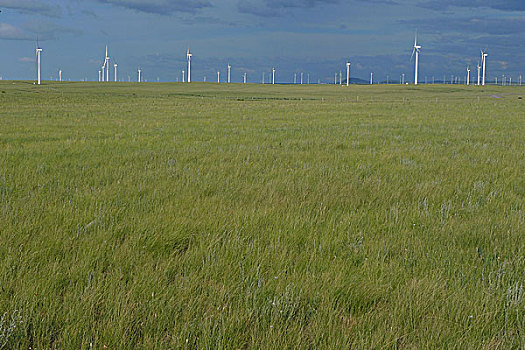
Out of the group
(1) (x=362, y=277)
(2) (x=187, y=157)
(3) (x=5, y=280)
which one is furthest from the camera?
(2) (x=187, y=157)

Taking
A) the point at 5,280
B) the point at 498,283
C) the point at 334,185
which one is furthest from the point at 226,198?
the point at 498,283

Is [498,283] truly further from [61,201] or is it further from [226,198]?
[61,201]

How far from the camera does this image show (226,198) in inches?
309

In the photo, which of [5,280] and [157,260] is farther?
[157,260]

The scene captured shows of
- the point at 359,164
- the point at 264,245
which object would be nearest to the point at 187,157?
the point at 359,164

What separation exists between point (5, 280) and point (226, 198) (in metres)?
4.18

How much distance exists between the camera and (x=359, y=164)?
38.1ft

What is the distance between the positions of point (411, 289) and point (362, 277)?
50 centimetres

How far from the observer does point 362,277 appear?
14.6ft

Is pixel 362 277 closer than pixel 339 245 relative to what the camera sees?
Yes

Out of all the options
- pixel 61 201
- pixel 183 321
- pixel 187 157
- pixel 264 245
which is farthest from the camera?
pixel 187 157

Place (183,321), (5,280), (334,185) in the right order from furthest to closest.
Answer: (334,185), (5,280), (183,321)

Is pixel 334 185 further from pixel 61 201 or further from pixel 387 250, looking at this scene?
pixel 61 201

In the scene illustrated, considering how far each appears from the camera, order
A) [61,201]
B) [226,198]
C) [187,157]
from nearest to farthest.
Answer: [61,201]
[226,198]
[187,157]
